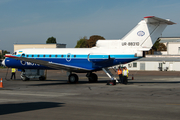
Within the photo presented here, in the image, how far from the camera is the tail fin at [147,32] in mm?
24438

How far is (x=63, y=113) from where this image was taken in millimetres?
10258

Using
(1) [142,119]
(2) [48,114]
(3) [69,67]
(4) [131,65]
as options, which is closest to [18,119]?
(2) [48,114]

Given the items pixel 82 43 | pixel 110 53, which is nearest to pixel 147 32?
pixel 110 53

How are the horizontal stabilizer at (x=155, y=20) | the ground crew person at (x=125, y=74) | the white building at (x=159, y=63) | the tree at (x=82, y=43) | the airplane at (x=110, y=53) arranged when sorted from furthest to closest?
1. the tree at (x=82, y=43)
2. the white building at (x=159, y=63)
3. the airplane at (x=110, y=53)
4. the ground crew person at (x=125, y=74)
5. the horizontal stabilizer at (x=155, y=20)

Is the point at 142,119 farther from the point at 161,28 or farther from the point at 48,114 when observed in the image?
the point at 161,28

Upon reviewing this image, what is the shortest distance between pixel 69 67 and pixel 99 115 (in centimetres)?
1584

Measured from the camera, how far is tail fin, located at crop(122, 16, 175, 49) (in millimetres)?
24438

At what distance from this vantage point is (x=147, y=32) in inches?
980

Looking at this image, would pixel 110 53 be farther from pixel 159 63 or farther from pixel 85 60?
pixel 159 63

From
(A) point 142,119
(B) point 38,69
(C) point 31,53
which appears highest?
(C) point 31,53

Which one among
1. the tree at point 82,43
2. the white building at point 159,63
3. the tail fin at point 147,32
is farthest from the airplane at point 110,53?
the tree at point 82,43

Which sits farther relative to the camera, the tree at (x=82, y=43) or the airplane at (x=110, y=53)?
the tree at (x=82, y=43)

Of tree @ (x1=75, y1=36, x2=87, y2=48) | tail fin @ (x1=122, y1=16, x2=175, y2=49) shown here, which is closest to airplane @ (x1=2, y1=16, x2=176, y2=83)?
tail fin @ (x1=122, y1=16, x2=175, y2=49)

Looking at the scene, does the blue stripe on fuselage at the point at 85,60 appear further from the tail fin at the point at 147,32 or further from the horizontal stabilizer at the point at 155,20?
the horizontal stabilizer at the point at 155,20
